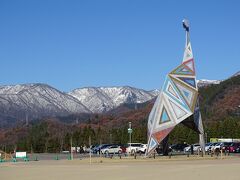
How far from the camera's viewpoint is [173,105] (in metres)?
52.8

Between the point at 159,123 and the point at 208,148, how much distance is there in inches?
838

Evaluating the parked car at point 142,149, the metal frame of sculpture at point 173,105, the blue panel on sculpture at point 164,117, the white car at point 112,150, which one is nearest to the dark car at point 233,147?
the parked car at point 142,149

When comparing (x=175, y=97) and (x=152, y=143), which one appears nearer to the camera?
(x=152, y=143)

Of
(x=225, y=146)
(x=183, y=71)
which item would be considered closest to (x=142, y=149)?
(x=225, y=146)

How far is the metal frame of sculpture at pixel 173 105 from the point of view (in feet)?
172

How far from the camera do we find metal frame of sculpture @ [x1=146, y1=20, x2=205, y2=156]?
52.3 metres

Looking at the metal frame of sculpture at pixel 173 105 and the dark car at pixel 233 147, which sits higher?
the metal frame of sculpture at pixel 173 105

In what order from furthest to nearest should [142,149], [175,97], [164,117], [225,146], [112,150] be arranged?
[112,150]
[142,149]
[225,146]
[175,97]
[164,117]

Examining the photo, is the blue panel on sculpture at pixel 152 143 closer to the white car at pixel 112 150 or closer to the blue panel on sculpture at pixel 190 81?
the blue panel on sculpture at pixel 190 81

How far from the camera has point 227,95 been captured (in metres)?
198

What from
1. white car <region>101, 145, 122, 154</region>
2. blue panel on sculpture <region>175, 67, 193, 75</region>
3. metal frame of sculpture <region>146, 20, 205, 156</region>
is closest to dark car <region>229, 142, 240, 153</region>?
white car <region>101, 145, 122, 154</region>

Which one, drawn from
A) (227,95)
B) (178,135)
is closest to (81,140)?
(178,135)

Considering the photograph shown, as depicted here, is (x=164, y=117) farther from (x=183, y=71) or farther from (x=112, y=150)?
(x=112, y=150)

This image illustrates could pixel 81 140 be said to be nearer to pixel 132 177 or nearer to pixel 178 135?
pixel 178 135
